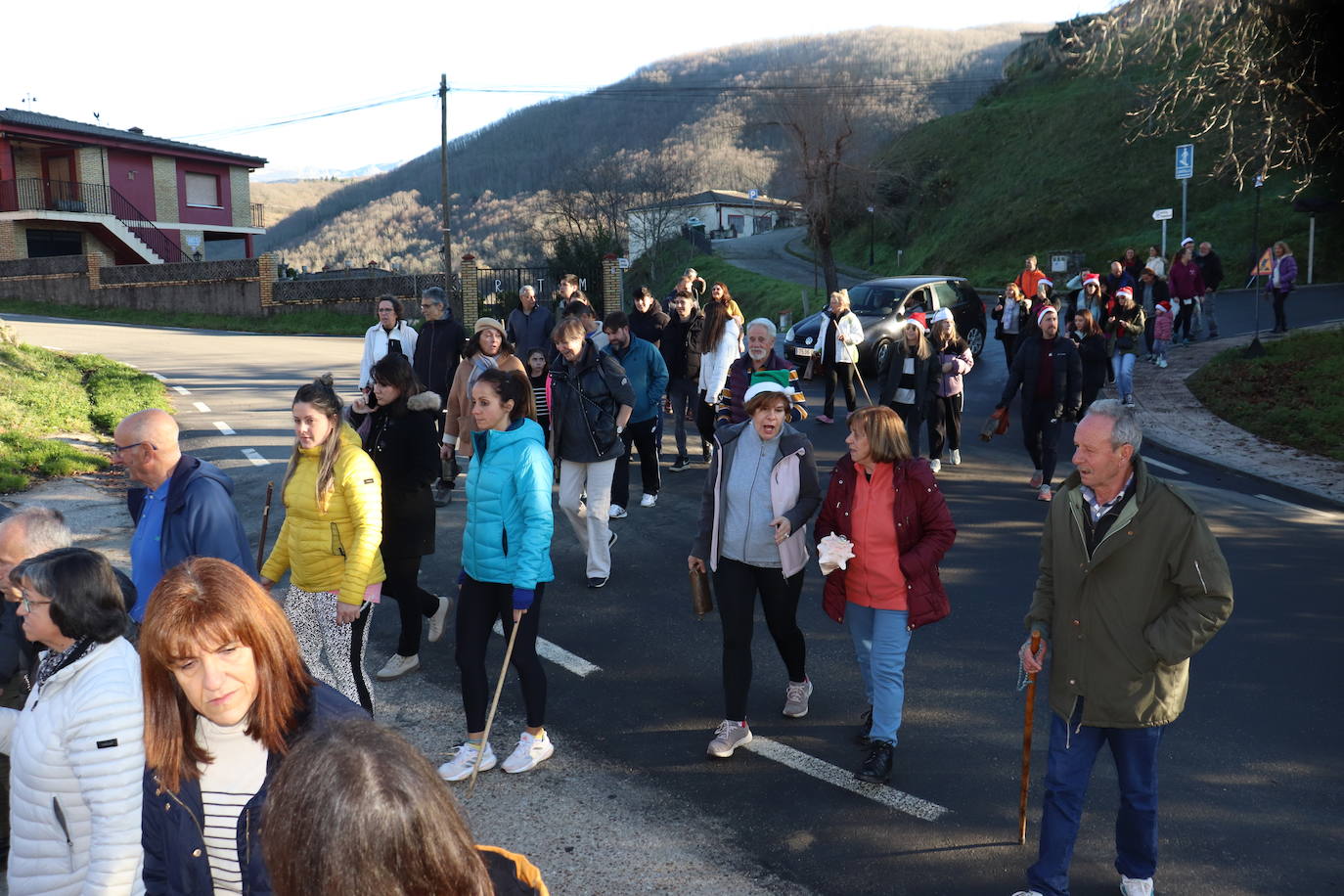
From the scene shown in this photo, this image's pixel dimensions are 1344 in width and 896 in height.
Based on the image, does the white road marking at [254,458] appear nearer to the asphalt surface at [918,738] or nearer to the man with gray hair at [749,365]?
the asphalt surface at [918,738]

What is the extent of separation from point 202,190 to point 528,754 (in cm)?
4988

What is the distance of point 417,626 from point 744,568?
2272mm

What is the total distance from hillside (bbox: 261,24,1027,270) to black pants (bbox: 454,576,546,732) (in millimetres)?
66318

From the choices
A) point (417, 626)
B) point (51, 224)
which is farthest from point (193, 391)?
point (51, 224)

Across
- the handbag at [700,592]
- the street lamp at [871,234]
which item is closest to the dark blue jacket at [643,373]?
the handbag at [700,592]

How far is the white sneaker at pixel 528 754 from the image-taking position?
5047 millimetres

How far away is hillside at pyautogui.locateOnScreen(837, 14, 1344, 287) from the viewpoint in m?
35.9

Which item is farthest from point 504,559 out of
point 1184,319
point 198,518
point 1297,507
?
point 1184,319

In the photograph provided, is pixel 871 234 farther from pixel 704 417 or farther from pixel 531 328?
pixel 531 328

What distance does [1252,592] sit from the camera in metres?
7.70

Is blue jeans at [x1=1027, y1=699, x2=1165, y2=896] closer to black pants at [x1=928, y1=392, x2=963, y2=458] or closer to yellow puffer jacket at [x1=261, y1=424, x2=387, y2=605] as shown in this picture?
yellow puffer jacket at [x1=261, y1=424, x2=387, y2=605]

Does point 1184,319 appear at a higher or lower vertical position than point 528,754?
higher

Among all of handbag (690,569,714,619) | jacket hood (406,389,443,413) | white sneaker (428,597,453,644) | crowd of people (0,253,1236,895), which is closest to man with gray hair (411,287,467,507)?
crowd of people (0,253,1236,895)

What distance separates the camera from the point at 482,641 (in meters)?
5.00
